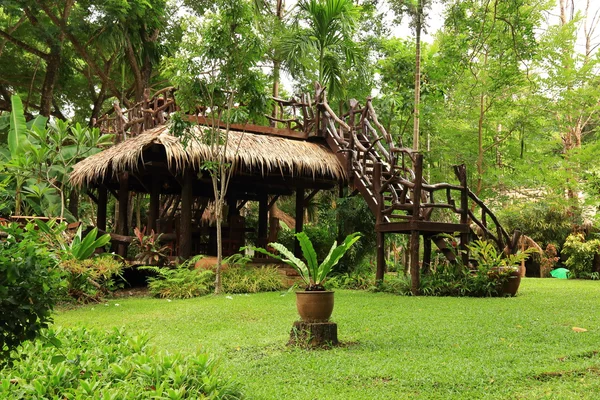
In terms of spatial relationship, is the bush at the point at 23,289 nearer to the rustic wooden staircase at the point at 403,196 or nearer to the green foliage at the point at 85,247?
the green foliage at the point at 85,247

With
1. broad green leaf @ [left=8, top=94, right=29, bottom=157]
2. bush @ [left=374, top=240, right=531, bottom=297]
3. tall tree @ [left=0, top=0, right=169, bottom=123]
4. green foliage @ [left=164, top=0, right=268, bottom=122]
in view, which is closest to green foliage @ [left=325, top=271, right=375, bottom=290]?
bush @ [left=374, top=240, right=531, bottom=297]

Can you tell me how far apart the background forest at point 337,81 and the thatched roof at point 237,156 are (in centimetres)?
50

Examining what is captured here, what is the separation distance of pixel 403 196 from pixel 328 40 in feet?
15.3

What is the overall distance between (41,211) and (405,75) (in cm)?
843

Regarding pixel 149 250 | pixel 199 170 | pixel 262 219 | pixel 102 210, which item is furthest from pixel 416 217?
pixel 102 210

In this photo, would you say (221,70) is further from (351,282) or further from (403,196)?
(351,282)

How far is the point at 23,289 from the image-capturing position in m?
2.37

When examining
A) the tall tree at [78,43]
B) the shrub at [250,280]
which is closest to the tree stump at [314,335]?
the shrub at [250,280]

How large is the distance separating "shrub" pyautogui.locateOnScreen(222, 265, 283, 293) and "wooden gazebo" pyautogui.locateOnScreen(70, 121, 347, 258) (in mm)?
1262

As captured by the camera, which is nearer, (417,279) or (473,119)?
(417,279)

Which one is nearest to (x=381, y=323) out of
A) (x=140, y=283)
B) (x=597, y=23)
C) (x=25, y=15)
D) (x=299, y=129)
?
(x=140, y=283)

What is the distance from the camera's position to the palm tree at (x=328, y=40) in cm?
1159

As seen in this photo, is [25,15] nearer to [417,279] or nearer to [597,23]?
[417,279]

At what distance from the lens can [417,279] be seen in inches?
322
